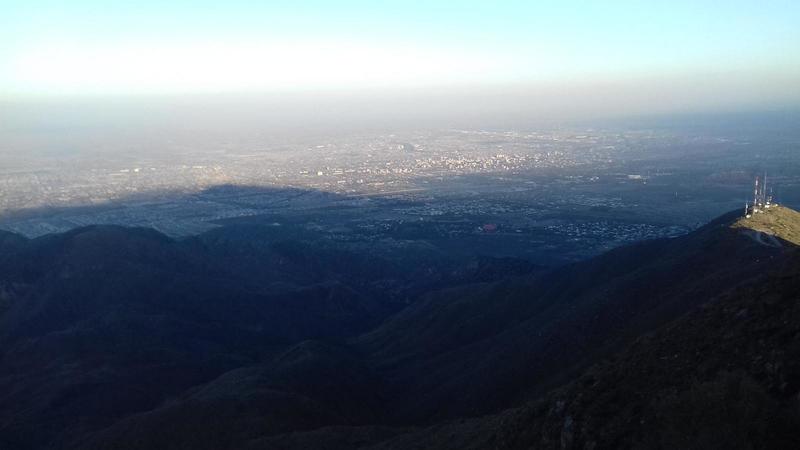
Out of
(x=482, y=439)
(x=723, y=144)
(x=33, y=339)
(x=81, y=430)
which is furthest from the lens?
(x=723, y=144)

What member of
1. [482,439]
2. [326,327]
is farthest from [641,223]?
[482,439]

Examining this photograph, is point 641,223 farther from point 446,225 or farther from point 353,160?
point 353,160

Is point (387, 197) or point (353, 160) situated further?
point (353, 160)

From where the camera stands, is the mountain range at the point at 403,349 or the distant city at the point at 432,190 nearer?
the mountain range at the point at 403,349

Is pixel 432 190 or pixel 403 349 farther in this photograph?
pixel 432 190

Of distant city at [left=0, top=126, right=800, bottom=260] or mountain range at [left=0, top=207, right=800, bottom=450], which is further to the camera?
distant city at [left=0, top=126, right=800, bottom=260]

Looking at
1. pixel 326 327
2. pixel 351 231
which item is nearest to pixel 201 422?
pixel 326 327

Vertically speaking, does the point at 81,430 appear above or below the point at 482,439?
below

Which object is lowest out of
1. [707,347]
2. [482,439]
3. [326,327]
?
[326,327]

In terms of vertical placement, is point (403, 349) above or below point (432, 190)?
below

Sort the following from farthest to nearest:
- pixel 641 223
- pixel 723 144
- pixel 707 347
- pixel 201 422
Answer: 1. pixel 723 144
2. pixel 641 223
3. pixel 201 422
4. pixel 707 347
